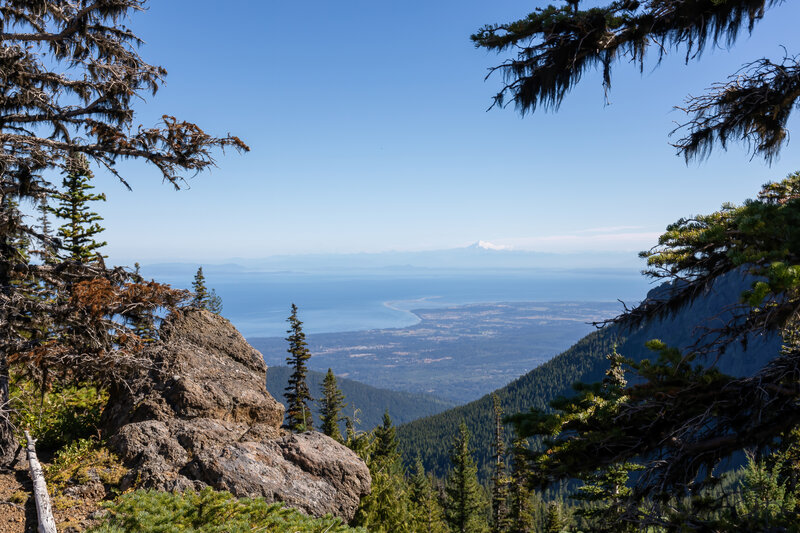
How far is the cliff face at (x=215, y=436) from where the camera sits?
27.7 feet

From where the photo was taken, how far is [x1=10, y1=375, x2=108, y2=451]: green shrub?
9875 millimetres

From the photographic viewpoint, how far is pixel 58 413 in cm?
1077

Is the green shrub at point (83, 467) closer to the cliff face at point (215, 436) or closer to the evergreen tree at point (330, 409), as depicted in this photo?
the cliff face at point (215, 436)

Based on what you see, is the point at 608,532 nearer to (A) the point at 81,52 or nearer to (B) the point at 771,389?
(B) the point at 771,389

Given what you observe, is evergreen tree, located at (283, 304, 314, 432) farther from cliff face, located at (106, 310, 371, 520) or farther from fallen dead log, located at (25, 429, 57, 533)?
fallen dead log, located at (25, 429, 57, 533)

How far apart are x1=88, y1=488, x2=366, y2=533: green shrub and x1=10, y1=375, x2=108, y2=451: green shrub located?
3.53m

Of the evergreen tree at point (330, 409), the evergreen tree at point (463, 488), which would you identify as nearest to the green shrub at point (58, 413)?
the evergreen tree at point (330, 409)

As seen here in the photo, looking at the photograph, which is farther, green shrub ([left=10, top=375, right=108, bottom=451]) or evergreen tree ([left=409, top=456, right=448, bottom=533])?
evergreen tree ([left=409, top=456, right=448, bottom=533])

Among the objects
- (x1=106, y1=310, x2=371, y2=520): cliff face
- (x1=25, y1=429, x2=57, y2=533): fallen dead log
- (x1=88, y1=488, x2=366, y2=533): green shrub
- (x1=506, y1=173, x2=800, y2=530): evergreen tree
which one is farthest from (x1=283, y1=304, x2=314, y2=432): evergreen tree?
(x1=506, y1=173, x2=800, y2=530): evergreen tree

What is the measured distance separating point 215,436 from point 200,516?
2550mm

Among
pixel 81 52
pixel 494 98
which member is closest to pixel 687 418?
pixel 494 98

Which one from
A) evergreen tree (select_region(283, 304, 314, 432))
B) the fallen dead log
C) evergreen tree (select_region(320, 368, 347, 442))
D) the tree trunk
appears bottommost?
evergreen tree (select_region(320, 368, 347, 442))

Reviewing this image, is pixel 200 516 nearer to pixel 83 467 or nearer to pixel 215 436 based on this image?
pixel 215 436

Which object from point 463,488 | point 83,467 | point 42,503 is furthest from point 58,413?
point 463,488
